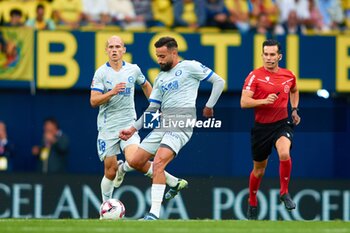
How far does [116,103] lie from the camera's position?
16656 mm

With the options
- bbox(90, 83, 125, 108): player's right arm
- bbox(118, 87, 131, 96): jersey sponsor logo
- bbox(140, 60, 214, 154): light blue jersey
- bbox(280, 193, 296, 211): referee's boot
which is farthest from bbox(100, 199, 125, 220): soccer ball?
bbox(280, 193, 296, 211): referee's boot

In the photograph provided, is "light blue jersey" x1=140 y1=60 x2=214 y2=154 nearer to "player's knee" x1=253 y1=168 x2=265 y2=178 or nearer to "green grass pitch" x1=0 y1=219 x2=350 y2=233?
"player's knee" x1=253 y1=168 x2=265 y2=178

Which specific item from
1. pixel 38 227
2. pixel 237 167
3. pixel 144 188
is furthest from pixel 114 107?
pixel 237 167

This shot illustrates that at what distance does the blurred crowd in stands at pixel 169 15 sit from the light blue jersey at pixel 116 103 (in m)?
5.66

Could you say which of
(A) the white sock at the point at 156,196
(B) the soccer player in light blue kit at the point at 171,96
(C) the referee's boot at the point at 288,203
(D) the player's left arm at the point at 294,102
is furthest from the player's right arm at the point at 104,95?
(C) the referee's boot at the point at 288,203

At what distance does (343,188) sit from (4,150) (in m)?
6.03

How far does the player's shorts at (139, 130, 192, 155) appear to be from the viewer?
1567 centimetres

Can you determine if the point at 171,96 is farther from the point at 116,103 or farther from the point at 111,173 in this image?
the point at 111,173

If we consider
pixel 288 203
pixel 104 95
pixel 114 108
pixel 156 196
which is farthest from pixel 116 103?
pixel 288 203

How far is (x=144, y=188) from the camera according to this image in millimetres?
21219

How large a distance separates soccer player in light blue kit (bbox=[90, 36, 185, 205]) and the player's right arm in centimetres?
1

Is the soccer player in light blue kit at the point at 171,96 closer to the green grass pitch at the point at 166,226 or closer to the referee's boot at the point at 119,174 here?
the referee's boot at the point at 119,174

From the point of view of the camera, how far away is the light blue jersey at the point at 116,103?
16.6 m

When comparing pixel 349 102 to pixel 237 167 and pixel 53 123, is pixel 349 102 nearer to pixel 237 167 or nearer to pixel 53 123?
pixel 237 167
